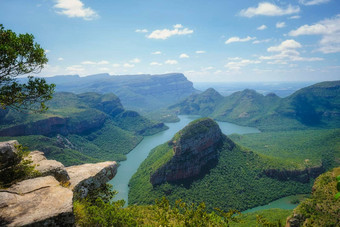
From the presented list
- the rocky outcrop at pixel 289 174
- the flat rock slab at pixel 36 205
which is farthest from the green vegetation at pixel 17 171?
the rocky outcrop at pixel 289 174

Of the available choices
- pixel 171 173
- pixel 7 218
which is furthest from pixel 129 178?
pixel 7 218

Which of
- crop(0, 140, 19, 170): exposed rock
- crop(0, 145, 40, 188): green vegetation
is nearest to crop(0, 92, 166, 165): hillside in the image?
crop(0, 145, 40, 188): green vegetation

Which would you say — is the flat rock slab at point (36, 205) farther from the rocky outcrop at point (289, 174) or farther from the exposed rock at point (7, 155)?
the rocky outcrop at point (289, 174)

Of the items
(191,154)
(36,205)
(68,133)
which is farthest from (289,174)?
(68,133)

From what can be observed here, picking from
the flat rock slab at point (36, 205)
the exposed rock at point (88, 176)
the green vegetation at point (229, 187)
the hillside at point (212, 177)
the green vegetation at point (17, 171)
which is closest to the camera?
the flat rock slab at point (36, 205)

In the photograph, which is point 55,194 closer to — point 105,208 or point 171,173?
point 105,208

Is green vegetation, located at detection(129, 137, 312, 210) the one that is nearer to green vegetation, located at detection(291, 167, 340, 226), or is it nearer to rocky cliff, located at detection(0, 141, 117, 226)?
green vegetation, located at detection(291, 167, 340, 226)
